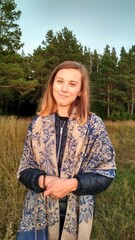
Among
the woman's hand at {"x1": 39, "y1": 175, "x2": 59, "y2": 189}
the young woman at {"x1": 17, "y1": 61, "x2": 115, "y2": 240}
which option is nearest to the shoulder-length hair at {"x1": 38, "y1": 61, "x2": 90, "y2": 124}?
the young woman at {"x1": 17, "y1": 61, "x2": 115, "y2": 240}

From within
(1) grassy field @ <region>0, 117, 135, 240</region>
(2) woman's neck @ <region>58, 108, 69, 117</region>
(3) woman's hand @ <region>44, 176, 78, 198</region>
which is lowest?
(1) grassy field @ <region>0, 117, 135, 240</region>

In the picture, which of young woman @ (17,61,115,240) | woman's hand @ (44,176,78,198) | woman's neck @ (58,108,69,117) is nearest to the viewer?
woman's hand @ (44,176,78,198)

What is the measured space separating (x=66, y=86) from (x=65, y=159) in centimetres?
36

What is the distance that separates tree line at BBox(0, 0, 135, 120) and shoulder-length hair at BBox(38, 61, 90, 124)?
2228 centimetres

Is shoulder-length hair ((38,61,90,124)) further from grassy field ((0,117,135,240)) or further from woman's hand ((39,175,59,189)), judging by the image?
grassy field ((0,117,135,240))

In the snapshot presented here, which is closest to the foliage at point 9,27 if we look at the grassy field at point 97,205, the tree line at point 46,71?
the tree line at point 46,71

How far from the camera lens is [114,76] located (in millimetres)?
51375

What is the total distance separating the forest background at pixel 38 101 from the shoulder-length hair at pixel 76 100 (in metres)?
0.18

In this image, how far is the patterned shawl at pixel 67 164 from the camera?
1.47 meters

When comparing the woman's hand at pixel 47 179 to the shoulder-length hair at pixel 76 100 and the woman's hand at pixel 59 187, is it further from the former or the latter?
the shoulder-length hair at pixel 76 100

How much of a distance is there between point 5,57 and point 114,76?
29650 mm

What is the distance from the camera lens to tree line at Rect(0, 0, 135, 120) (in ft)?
81.9

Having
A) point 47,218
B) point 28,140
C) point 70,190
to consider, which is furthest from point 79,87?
point 47,218

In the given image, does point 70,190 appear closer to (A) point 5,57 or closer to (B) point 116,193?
(B) point 116,193
